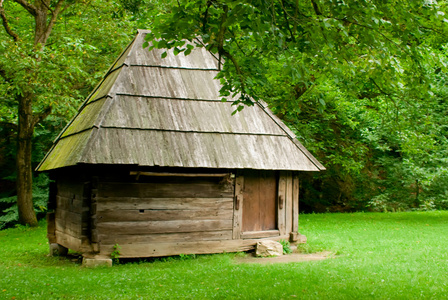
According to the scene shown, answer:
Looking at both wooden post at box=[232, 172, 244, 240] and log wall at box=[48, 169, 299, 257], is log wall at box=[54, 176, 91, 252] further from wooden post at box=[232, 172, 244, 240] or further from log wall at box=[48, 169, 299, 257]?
wooden post at box=[232, 172, 244, 240]

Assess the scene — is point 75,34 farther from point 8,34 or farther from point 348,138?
point 348,138

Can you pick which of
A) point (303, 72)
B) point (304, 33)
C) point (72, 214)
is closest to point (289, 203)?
point (72, 214)

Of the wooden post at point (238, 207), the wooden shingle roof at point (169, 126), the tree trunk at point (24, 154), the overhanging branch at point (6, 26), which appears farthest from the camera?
the tree trunk at point (24, 154)

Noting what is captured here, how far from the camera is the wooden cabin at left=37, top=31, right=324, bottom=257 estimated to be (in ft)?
29.9

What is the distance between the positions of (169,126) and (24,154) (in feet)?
28.5

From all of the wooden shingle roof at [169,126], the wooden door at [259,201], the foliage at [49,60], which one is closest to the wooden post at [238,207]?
the wooden door at [259,201]

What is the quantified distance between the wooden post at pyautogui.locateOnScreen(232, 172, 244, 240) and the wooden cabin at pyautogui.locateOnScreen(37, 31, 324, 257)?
2 cm

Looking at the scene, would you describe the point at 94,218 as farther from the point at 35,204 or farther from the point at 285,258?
the point at 35,204

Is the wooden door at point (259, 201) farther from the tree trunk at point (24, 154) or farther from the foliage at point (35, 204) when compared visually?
the foliage at point (35, 204)

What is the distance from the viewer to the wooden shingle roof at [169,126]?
911 cm

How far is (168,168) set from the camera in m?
9.59

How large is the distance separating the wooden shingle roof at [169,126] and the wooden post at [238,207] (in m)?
0.64

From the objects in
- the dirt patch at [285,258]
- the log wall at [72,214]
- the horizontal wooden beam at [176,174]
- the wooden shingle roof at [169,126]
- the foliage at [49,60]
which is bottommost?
the dirt patch at [285,258]

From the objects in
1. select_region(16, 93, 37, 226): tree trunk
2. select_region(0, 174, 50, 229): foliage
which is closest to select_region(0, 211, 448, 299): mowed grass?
select_region(16, 93, 37, 226): tree trunk
